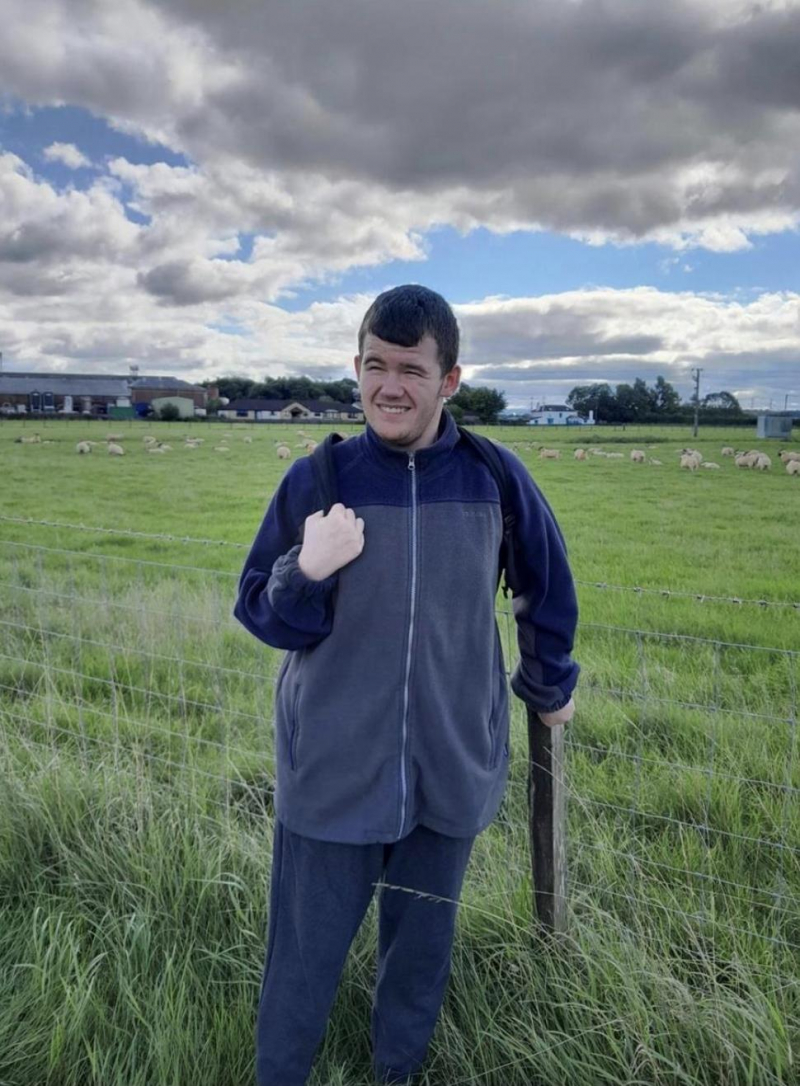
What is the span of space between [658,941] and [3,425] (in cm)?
1408

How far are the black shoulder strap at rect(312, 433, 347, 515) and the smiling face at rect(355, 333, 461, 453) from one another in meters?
0.12

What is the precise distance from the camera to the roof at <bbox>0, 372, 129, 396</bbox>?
671 inches

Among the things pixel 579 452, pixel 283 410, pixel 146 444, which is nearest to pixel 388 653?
pixel 579 452

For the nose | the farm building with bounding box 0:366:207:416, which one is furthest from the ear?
the farm building with bounding box 0:366:207:416

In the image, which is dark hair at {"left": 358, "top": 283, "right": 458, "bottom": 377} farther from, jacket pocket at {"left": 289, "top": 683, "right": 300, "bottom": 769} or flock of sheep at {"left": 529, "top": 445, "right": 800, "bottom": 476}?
flock of sheep at {"left": 529, "top": 445, "right": 800, "bottom": 476}

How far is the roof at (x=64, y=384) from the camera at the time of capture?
17047 millimetres

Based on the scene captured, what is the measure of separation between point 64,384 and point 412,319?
65.0 feet

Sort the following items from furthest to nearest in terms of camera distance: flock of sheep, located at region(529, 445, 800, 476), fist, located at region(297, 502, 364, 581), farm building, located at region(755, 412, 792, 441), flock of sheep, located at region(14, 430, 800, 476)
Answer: flock of sheep, located at region(14, 430, 800, 476) < flock of sheep, located at region(529, 445, 800, 476) < farm building, located at region(755, 412, 792, 441) < fist, located at region(297, 502, 364, 581)

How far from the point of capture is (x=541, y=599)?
1704 mm

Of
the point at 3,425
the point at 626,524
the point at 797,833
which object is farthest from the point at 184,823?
the point at 3,425

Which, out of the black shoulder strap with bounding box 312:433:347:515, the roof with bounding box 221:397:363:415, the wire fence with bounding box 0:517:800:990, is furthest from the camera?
the roof with bounding box 221:397:363:415

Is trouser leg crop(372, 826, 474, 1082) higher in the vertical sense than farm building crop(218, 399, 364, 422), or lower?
lower

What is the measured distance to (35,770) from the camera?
124 inches

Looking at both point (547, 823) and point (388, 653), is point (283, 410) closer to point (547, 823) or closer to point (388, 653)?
point (547, 823)
